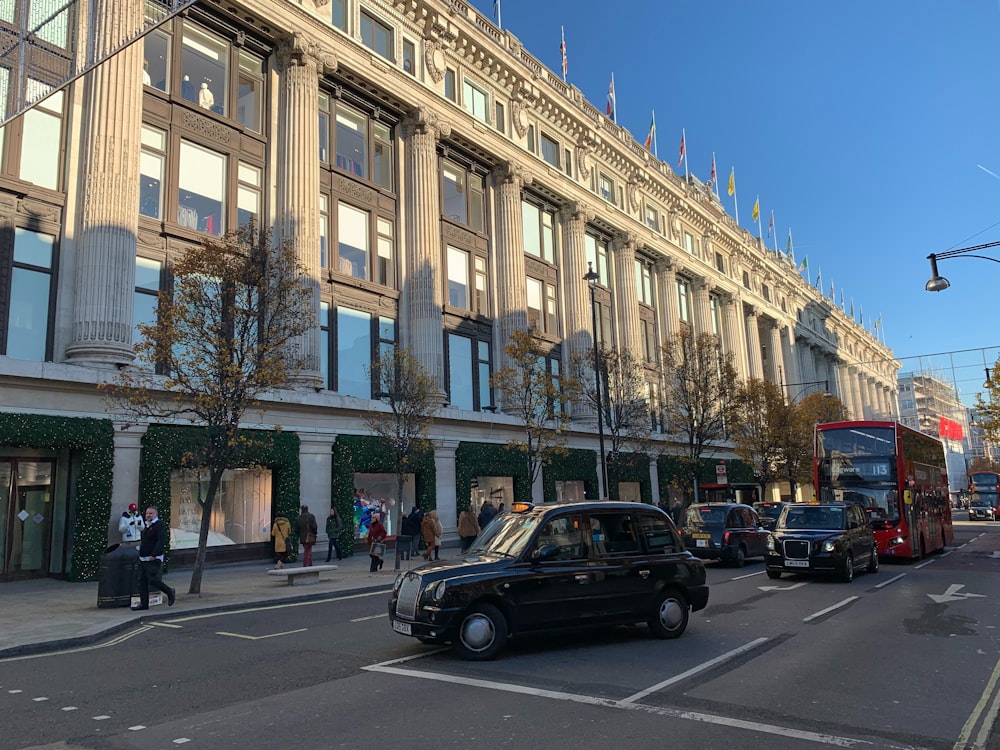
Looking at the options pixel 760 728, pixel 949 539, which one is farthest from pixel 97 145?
pixel 949 539

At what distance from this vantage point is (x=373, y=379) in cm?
2647

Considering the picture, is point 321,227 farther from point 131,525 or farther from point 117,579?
point 117,579

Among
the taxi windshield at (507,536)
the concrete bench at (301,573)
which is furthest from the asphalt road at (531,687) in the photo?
the concrete bench at (301,573)

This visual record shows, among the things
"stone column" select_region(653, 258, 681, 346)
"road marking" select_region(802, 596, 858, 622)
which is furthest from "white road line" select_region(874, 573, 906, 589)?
"stone column" select_region(653, 258, 681, 346)

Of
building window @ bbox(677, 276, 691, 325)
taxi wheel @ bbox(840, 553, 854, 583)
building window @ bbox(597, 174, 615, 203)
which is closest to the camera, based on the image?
taxi wheel @ bbox(840, 553, 854, 583)

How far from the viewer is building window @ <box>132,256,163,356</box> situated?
2023cm

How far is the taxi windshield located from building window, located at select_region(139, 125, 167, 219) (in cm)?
1643

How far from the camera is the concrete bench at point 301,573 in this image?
1603 cm

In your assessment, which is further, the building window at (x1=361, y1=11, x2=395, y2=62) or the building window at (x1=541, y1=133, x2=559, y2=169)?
the building window at (x1=541, y1=133, x2=559, y2=169)

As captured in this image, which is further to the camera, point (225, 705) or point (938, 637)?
point (938, 637)

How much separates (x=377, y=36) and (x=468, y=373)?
14.0 metres

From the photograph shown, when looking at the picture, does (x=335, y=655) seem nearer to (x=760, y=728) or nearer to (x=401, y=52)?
(x=760, y=728)

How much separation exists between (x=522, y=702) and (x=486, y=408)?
2504 centimetres

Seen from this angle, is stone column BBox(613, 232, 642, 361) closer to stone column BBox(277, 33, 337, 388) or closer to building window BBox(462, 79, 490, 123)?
building window BBox(462, 79, 490, 123)
